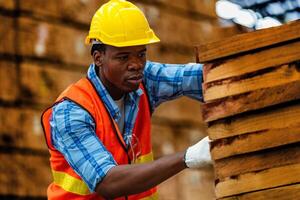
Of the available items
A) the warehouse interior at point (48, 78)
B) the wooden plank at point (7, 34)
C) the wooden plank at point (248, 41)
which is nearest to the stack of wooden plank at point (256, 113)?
the wooden plank at point (248, 41)

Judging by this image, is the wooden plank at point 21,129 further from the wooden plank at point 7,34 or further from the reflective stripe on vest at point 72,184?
the reflective stripe on vest at point 72,184

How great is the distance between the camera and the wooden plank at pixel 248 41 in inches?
109

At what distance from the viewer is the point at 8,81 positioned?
5285 millimetres

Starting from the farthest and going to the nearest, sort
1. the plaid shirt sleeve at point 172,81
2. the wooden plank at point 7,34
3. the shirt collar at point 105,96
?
the wooden plank at point 7,34 → the plaid shirt sleeve at point 172,81 → the shirt collar at point 105,96

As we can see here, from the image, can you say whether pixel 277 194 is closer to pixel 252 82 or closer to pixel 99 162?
pixel 252 82

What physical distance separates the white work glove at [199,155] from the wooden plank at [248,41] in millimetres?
310

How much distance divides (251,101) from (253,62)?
0.13 metres

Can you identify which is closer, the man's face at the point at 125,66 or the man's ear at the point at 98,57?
the man's face at the point at 125,66

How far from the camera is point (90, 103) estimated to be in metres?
3.49

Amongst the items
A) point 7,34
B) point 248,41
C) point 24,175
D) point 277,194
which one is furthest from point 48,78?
point 277,194

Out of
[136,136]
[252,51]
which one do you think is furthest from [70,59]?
[252,51]

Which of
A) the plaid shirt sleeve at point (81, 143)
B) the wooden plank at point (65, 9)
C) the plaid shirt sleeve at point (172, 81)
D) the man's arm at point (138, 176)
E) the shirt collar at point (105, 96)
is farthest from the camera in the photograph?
the wooden plank at point (65, 9)

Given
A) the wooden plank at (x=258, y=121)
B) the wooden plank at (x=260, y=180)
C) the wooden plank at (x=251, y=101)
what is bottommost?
the wooden plank at (x=260, y=180)

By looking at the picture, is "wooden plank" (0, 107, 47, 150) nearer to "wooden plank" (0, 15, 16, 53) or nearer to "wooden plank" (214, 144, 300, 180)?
"wooden plank" (0, 15, 16, 53)
